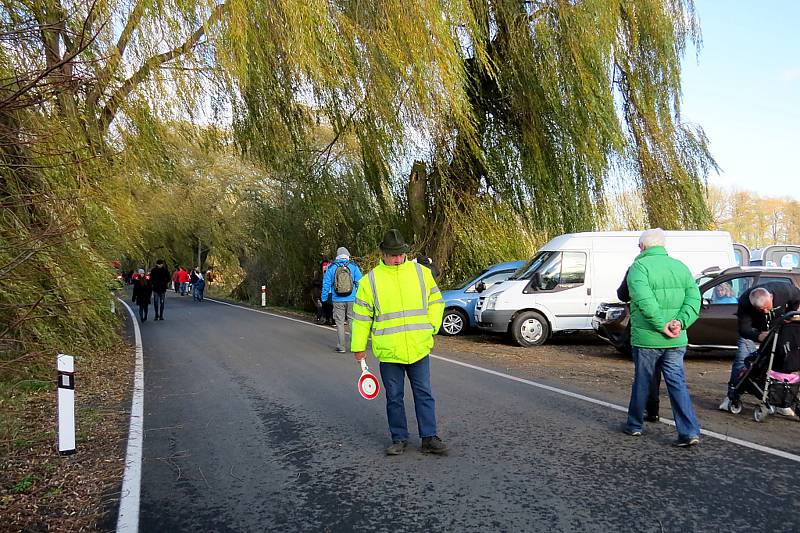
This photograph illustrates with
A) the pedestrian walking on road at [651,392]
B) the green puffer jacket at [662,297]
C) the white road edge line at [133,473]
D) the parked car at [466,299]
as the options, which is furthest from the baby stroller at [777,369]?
the parked car at [466,299]

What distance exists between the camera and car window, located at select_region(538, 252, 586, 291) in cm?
1364

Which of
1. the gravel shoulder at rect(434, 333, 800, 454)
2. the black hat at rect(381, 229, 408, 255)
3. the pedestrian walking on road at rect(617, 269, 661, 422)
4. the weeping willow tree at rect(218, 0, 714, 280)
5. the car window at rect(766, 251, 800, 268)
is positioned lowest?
the gravel shoulder at rect(434, 333, 800, 454)

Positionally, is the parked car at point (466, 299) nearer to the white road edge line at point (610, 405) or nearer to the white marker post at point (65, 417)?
the white road edge line at point (610, 405)

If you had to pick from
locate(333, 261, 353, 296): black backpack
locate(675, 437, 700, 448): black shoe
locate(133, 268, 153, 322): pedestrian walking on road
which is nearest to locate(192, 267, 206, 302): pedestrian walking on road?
locate(133, 268, 153, 322): pedestrian walking on road

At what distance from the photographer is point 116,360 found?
11133 millimetres

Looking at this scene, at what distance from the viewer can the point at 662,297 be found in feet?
18.6

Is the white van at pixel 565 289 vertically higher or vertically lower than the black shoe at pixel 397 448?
higher

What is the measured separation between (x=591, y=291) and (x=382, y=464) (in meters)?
9.51

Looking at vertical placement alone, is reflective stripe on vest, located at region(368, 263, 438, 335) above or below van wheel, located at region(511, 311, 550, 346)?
above

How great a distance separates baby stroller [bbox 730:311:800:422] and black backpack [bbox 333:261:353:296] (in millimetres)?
6995

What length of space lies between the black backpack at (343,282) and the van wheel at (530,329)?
3.65 metres

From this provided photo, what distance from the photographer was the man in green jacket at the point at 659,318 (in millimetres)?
5613

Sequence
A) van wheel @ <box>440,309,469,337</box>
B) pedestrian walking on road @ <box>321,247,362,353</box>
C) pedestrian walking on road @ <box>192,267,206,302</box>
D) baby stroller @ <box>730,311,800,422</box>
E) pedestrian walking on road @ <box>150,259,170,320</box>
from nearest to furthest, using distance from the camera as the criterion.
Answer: baby stroller @ <box>730,311,800,422</box> → pedestrian walking on road @ <box>321,247,362,353</box> → van wheel @ <box>440,309,469,337</box> → pedestrian walking on road @ <box>150,259,170,320</box> → pedestrian walking on road @ <box>192,267,206,302</box>

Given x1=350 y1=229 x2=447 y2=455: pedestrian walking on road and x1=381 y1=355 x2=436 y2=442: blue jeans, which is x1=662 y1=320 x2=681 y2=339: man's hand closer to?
x1=350 y1=229 x2=447 y2=455: pedestrian walking on road
